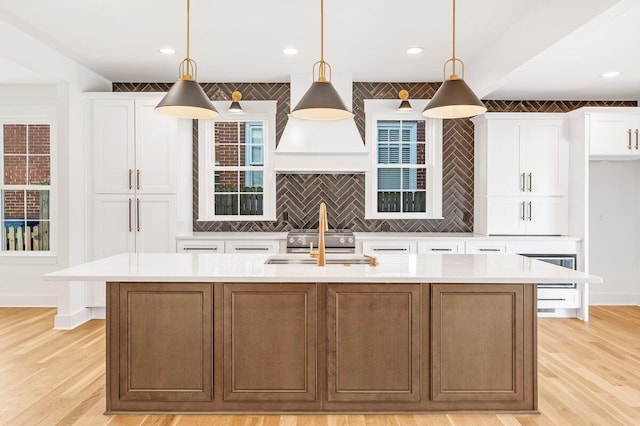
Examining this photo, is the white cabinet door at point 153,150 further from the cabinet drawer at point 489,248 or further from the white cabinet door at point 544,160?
the white cabinet door at point 544,160

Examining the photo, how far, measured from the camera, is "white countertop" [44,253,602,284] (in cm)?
272

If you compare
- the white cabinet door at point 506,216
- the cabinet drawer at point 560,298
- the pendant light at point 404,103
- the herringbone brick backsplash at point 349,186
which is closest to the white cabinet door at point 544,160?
the white cabinet door at point 506,216

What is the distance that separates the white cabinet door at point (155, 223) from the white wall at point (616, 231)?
201 inches

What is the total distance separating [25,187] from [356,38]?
4440 millimetres

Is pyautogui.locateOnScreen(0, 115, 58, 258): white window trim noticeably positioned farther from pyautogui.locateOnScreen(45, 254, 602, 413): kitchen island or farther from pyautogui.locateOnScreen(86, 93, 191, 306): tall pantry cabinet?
pyautogui.locateOnScreen(45, 254, 602, 413): kitchen island

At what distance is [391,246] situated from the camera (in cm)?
538

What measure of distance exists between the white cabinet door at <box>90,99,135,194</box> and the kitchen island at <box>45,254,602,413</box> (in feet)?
8.94

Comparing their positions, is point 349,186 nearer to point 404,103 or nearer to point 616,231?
point 404,103

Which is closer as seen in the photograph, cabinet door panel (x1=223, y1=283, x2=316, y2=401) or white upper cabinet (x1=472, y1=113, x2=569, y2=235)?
cabinet door panel (x1=223, y1=283, x2=316, y2=401)

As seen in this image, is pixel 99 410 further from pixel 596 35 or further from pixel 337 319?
pixel 596 35

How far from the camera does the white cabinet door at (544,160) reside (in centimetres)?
570

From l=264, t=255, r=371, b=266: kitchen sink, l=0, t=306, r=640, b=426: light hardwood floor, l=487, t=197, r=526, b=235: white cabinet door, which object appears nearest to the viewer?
l=0, t=306, r=640, b=426: light hardwood floor

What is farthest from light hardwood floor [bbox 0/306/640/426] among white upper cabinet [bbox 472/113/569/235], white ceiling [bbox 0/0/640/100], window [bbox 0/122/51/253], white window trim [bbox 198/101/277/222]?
white ceiling [bbox 0/0/640/100]

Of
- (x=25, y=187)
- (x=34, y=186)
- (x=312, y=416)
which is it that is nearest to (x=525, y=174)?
(x=312, y=416)
